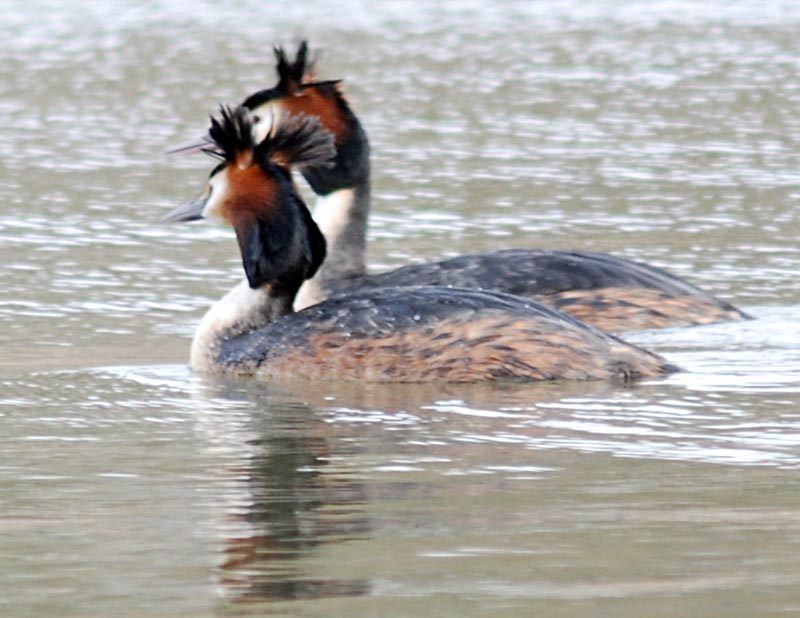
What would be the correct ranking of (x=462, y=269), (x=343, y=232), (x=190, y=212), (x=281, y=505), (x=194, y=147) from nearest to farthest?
1. (x=281, y=505)
2. (x=190, y=212)
3. (x=462, y=269)
4. (x=194, y=147)
5. (x=343, y=232)

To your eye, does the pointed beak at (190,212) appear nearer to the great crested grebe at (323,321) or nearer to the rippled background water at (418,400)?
the great crested grebe at (323,321)

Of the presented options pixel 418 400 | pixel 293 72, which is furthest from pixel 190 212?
pixel 418 400

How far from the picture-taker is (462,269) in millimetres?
11977

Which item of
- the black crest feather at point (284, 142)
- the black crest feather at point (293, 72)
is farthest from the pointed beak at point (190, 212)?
the black crest feather at point (293, 72)

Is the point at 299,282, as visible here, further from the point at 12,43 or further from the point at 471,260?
the point at 12,43

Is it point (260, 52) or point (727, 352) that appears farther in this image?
point (260, 52)

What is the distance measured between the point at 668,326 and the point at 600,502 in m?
4.63

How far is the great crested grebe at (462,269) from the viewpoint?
38.6ft

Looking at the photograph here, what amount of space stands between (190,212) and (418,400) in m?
2.02

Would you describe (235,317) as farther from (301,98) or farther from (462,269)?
(301,98)

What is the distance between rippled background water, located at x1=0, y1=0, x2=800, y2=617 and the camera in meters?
6.20

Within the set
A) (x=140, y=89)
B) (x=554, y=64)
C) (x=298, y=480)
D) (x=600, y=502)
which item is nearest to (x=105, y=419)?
(x=298, y=480)

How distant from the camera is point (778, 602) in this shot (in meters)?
5.75

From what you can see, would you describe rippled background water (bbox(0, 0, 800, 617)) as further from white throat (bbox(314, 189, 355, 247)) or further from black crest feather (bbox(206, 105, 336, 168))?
black crest feather (bbox(206, 105, 336, 168))
